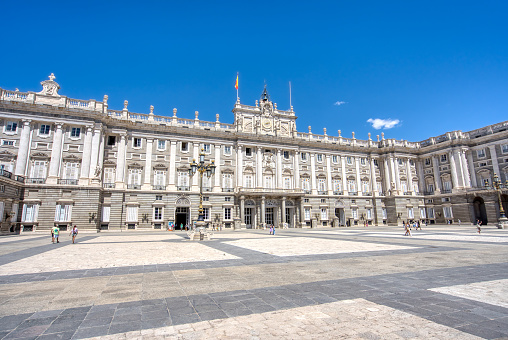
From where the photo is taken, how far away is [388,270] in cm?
813

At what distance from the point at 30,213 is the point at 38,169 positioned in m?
5.09

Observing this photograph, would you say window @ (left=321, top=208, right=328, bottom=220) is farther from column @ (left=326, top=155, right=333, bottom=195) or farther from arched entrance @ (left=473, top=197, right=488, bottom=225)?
arched entrance @ (left=473, top=197, right=488, bottom=225)

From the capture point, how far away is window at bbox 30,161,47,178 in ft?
102

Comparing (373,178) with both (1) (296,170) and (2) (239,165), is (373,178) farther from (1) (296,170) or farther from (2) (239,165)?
(2) (239,165)

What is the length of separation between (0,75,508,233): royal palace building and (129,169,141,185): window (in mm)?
124

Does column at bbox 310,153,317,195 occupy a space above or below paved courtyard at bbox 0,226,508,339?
above

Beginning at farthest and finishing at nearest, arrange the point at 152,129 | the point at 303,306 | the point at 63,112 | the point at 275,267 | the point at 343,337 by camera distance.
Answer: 1. the point at 152,129
2. the point at 63,112
3. the point at 275,267
4. the point at 303,306
5. the point at 343,337

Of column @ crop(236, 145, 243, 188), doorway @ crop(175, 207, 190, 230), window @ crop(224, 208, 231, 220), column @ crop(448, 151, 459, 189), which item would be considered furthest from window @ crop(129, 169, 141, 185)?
column @ crop(448, 151, 459, 189)

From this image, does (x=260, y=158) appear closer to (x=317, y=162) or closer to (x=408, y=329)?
(x=317, y=162)

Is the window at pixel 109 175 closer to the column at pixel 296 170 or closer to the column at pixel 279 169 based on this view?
the column at pixel 279 169

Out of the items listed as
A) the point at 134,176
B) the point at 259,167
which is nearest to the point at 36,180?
the point at 134,176

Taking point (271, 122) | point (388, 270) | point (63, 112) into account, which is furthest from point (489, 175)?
point (63, 112)

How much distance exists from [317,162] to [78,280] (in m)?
42.7

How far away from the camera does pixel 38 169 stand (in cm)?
3148
